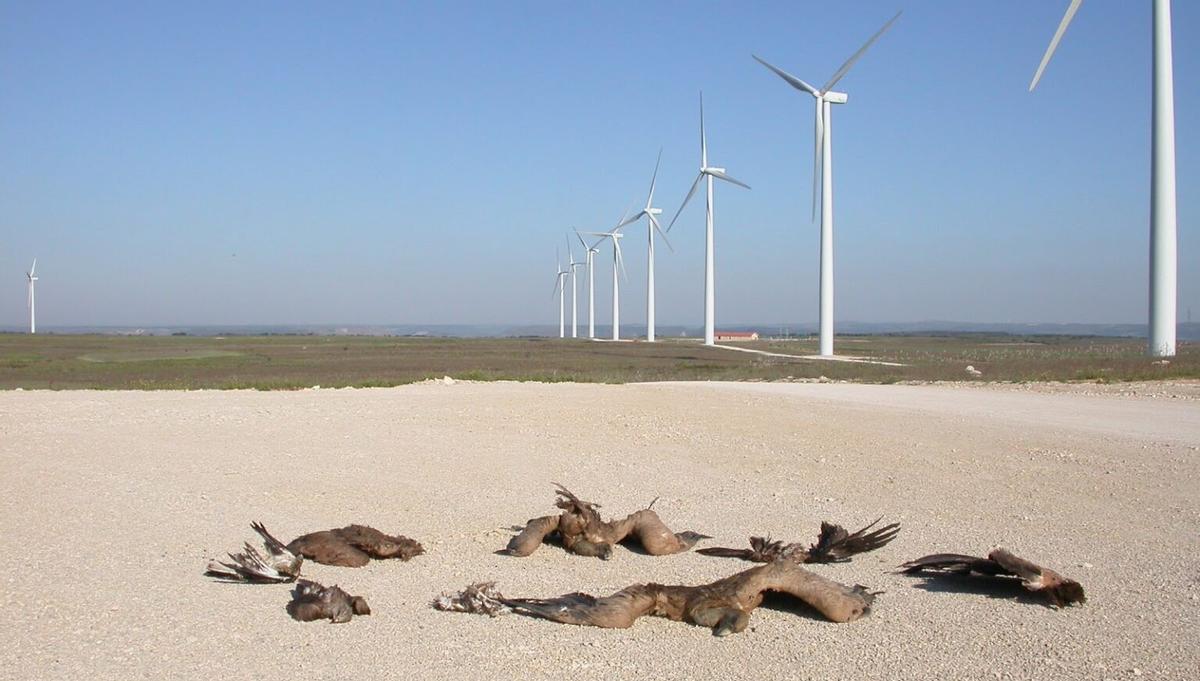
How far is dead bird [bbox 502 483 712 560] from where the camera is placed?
971cm

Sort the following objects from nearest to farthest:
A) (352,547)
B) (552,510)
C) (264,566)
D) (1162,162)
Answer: (264,566), (352,547), (552,510), (1162,162)

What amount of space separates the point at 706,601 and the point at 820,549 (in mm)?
2171

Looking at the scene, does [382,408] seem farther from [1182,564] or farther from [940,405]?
[1182,564]

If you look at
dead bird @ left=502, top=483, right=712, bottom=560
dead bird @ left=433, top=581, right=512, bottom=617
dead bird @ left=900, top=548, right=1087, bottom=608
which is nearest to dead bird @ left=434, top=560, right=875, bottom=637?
dead bird @ left=433, top=581, right=512, bottom=617

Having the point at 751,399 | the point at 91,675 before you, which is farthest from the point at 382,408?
the point at 91,675

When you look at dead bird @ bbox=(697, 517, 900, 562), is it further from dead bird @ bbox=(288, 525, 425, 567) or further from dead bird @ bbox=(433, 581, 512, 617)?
dead bird @ bbox=(288, 525, 425, 567)

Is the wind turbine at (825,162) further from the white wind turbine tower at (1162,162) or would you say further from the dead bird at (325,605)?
the dead bird at (325,605)

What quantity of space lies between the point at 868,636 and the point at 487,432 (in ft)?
40.0

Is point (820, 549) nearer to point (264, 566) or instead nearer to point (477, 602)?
point (477, 602)

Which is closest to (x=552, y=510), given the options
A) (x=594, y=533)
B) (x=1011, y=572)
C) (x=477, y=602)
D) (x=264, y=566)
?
(x=594, y=533)

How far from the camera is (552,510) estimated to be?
11914 millimetres

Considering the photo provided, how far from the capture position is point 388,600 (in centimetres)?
810

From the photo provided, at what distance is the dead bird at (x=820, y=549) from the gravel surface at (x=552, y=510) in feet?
0.45

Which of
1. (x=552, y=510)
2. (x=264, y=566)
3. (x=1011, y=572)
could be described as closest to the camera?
(x=1011, y=572)
